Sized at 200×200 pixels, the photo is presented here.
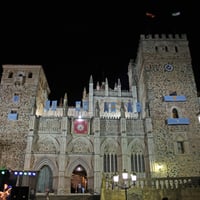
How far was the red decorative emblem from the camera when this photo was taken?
28.1 meters

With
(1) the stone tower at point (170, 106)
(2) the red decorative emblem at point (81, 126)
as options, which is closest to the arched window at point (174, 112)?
(1) the stone tower at point (170, 106)

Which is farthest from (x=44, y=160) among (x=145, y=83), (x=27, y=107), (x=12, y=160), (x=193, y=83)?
(x=193, y=83)

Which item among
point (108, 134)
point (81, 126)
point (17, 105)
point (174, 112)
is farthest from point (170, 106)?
point (17, 105)

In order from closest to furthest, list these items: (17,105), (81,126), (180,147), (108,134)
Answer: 1. (180,147)
2. (108,134)
3. (81,126)
4. (17,105)

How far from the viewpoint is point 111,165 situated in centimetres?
2698

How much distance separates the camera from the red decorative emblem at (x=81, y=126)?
92.1ft

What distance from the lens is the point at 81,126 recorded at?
28.3m

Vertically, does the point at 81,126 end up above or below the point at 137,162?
above

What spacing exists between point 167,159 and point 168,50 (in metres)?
15.4

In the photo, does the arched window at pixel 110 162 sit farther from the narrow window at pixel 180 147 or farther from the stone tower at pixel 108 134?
the narrow window at pixel 180 147

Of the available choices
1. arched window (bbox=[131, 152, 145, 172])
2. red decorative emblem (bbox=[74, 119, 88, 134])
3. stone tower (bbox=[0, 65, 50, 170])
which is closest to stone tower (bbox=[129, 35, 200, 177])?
arched window (bbox=[131, 152, 145, 172])

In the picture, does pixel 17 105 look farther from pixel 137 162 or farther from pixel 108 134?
pixel 137 162

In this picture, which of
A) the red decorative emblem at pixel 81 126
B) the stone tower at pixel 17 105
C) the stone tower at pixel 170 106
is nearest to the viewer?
the stone tower at pixel 170 106

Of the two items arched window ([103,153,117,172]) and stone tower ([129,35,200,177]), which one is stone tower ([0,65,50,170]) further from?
stone tower ([129,35,200,177])
